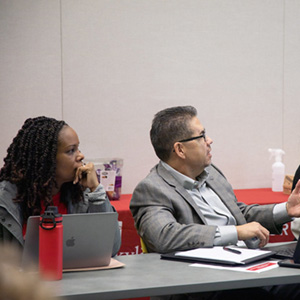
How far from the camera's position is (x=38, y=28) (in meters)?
3.35

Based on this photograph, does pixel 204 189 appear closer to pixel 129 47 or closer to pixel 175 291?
pixel 175 291

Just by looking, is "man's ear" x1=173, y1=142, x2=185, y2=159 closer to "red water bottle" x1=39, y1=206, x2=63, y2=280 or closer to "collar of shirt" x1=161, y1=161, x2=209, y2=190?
"collar of shirt" x1=161, y1=161, x2=209, y2=190

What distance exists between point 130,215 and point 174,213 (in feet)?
2.59

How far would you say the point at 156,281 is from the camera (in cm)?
150

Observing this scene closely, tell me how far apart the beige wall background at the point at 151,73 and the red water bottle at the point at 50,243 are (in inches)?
77.1

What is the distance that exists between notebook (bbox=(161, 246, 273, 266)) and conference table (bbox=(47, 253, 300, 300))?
0.07 m

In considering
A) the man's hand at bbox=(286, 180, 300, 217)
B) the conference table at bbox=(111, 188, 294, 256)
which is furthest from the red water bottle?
the conference table at bbox=(111, 188, 294, 256)

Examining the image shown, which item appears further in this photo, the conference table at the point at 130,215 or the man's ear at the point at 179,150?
the conference table at the point at 130,215

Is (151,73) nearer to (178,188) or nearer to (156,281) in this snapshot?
(178,188)

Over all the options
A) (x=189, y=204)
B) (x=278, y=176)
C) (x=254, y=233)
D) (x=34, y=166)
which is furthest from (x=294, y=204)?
(x=278, y=176)

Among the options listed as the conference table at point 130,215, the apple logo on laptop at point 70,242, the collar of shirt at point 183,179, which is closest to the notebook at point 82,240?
the apple logo on laptop at point 70,242

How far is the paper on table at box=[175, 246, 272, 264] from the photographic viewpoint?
66.9 inches

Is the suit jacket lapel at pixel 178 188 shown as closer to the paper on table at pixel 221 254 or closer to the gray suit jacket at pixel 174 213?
the gray suit jacket at pixel 174 213

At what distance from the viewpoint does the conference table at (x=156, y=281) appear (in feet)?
4.65
